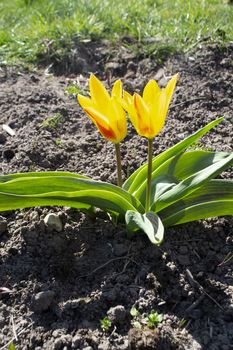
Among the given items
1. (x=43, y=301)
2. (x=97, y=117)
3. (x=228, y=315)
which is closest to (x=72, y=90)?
(x=97, y=117)

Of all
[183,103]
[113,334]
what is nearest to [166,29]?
[183,103]

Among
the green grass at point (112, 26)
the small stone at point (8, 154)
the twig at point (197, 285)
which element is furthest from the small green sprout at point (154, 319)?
the green grass at point (112, 26)

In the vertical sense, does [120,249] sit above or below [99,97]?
below

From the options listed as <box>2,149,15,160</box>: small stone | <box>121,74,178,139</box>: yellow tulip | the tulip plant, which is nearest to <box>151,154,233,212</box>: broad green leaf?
the tulip plant

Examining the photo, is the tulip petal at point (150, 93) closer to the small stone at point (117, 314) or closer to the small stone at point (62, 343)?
the small stone at point (117, 314)

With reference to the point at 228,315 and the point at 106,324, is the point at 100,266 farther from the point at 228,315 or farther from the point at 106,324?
the point at 228,315
